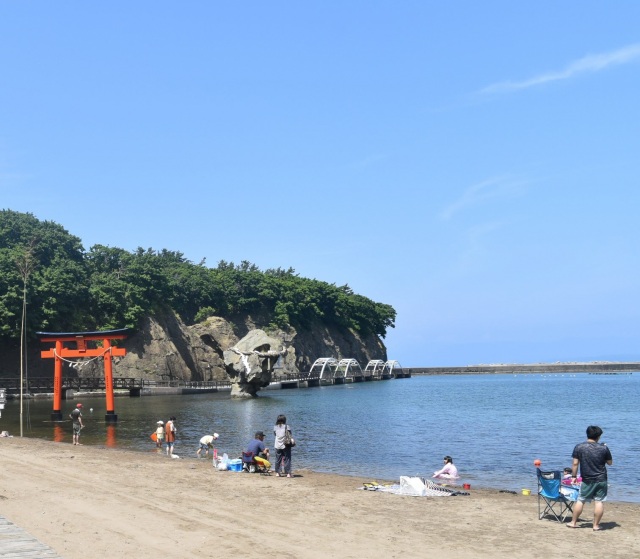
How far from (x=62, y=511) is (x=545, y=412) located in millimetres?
52183

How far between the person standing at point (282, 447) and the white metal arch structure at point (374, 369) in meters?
118

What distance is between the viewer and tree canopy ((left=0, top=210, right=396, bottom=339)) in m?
76.1

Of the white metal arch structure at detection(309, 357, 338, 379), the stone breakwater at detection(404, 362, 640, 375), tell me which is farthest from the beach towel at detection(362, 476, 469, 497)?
the stone breakwater at detection(404, 362, 640, 375)

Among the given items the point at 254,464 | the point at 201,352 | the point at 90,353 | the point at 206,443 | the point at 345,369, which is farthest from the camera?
the point at 345,369

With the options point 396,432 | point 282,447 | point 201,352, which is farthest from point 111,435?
Result: point 201,352

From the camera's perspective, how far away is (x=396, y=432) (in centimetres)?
4344

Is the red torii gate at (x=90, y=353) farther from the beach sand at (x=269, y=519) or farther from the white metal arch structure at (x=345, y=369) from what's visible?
the white metal arch structure at (x=345, y=369)

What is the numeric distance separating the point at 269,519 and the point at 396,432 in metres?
28.5

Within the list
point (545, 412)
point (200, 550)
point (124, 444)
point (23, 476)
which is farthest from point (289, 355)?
point (200, 550)

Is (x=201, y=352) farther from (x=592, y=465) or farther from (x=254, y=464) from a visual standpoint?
(x=592, y=465)

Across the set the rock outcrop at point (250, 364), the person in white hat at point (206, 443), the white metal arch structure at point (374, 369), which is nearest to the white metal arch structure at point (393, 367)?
the white metal arch structure at point (374, 369)

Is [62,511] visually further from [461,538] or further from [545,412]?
[545,412]

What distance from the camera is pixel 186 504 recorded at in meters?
17.2

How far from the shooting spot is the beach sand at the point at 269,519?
519 inches
